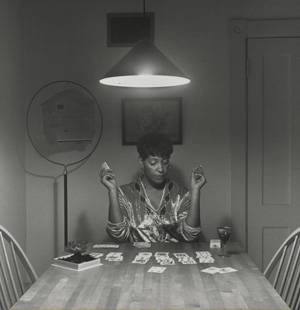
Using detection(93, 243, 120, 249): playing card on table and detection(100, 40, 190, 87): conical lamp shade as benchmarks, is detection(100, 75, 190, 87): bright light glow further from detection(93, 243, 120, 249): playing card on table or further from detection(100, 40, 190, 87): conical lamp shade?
detection(93, 243, 120, 249): playing card on table

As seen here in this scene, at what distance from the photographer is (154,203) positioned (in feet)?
11.2

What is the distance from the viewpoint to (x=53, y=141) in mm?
3854

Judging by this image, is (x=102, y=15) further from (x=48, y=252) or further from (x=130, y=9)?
(x=48, y=252)

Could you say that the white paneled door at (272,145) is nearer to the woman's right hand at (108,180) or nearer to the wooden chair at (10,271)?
the woman's right hand at (108,180)

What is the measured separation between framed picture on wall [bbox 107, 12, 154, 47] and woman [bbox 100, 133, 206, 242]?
0.91 metres

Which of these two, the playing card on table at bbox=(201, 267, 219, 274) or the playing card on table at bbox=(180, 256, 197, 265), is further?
the playing card on table at bbox=(180, 256, 197, 265)

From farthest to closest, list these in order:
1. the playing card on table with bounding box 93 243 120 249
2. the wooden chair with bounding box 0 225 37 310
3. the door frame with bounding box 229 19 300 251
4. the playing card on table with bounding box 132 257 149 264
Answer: the door frame with bounding box 229 19 300 251
the playing card on table with bounding box 93 243 120 249
the playing card on table with bounding box 132 257 149 264
the wooden chair with bounding box 0 225 37 310

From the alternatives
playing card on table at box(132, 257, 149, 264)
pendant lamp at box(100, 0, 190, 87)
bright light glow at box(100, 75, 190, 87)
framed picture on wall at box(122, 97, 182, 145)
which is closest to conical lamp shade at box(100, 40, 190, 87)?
pendant lamp at box(100, 0, 190, 87)

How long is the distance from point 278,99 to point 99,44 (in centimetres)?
147

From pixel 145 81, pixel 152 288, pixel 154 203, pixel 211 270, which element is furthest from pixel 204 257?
pixel 145 81

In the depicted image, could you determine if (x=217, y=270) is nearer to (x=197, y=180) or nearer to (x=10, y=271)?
(x=197, y=180)

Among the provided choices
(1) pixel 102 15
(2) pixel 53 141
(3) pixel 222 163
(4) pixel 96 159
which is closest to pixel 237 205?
(3) pixel 222 163

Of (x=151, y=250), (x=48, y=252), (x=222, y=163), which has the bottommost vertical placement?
(x=48, y=252)

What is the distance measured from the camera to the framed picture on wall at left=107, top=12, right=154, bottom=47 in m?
3.86
